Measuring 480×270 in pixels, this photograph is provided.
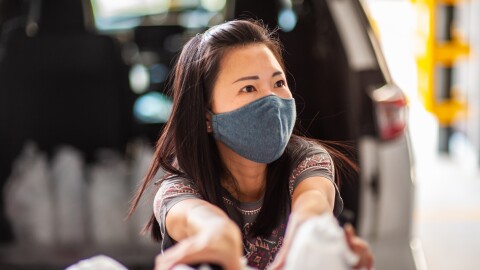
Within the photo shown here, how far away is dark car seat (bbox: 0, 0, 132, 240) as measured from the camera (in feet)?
5.19

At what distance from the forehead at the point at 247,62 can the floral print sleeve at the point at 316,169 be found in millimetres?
72

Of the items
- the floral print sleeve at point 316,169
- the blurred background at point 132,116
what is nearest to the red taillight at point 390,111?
the blurred background at point 132,116

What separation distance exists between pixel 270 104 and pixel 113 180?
129cm

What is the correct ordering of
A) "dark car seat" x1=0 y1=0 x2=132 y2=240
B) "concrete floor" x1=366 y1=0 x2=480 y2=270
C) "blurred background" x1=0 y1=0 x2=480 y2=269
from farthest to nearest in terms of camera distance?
"concrete floor" x1=366 y1=0 x2=480 y2=270, "dark car seat" x1=0 y1=0 x2=132 y2=240, "blurred background" x1=0 y1=0 x2=480 y2=269

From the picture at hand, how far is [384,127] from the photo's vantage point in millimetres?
843

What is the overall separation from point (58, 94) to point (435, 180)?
2.77 meters

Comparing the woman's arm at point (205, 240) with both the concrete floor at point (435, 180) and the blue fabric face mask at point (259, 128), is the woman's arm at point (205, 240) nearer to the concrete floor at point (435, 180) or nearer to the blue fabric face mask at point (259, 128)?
the blue fabric face mask at point (259, 128)

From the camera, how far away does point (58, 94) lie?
1719 millimetres

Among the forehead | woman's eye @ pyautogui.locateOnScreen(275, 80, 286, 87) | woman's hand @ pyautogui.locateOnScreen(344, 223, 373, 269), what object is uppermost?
the forehead

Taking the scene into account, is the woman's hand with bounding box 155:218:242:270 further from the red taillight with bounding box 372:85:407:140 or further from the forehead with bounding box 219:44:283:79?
the red taillight with bounding box 372:85:407:140

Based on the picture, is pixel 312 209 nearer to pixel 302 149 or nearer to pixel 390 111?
pixel 302 149

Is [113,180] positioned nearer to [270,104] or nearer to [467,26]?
[270,104]

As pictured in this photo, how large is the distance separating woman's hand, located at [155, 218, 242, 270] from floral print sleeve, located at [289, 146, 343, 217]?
8 centimetres

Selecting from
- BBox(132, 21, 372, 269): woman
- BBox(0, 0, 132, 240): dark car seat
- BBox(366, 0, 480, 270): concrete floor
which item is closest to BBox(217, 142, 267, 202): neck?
BBox(132, 21, 372, 269): woman
